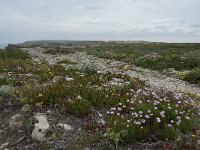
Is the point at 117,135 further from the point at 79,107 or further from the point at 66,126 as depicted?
the point at 79,107

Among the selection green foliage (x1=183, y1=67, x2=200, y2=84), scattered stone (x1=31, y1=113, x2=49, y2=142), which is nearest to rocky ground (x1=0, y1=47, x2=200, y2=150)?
scattered stone (x1=31, y1=113, x2=49, y2=142)

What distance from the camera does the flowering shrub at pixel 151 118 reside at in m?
8.62

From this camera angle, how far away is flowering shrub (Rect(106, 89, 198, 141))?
340 inches

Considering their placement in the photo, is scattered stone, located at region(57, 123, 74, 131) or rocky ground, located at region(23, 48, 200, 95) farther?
rocky ground, located at region(23, 48, 200, 95)

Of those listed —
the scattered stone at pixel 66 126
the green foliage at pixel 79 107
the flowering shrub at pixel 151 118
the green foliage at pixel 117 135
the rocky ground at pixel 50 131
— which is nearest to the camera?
the green foliage at pixel 117 135

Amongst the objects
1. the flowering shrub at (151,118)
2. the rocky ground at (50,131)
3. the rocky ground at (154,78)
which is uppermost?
the flowering shrub at (151,118)

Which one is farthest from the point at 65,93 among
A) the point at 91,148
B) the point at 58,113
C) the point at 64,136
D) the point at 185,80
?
the point at 185,80

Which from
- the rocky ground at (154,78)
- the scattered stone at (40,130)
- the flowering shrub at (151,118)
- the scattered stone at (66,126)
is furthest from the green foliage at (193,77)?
the scattered stone at (40,130)

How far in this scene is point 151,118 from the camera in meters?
9.23

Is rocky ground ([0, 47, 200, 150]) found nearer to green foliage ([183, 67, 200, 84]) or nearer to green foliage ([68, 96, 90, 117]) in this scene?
green foliage ([68, 96, 90, 117])

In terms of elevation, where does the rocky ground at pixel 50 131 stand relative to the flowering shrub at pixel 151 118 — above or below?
below

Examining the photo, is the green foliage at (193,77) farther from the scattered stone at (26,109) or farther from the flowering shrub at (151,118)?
the scattered stone at (26,109)

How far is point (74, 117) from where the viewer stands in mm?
9977

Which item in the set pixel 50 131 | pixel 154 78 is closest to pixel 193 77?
pixel 154 78
